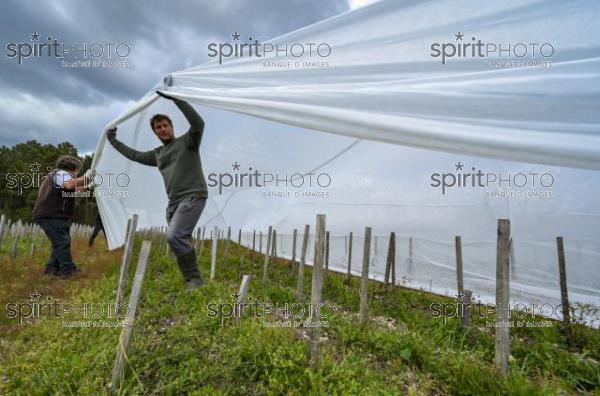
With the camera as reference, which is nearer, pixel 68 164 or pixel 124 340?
pixel 124 340

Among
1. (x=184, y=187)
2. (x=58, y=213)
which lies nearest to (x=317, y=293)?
(x=184, y=187)

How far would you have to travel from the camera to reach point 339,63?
2098mm

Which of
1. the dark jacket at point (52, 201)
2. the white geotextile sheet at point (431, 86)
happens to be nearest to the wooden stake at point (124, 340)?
the white geotextile sheet at point (431, 86)

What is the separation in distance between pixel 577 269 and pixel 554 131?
4677mm

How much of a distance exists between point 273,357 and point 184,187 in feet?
5.94

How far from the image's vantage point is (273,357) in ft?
8.58

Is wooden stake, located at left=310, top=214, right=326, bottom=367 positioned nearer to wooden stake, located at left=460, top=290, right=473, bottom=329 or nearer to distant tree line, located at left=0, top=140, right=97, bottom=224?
wooden stake, located at left=460, top=290, right=473, bottom=329

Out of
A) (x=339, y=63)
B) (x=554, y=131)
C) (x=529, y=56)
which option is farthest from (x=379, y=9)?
(x=554, y=131)

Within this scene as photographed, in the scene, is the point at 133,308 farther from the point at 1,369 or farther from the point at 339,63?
the point at 339,63

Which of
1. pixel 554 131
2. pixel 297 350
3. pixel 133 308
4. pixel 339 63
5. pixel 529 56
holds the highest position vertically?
pixel 339 63

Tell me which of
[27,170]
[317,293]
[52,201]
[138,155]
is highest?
[27,170]

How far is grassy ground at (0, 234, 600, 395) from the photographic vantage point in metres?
2.36

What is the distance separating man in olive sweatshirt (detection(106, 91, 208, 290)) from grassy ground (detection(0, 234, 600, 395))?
660mm

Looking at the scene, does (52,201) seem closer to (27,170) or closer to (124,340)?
(124,340)
